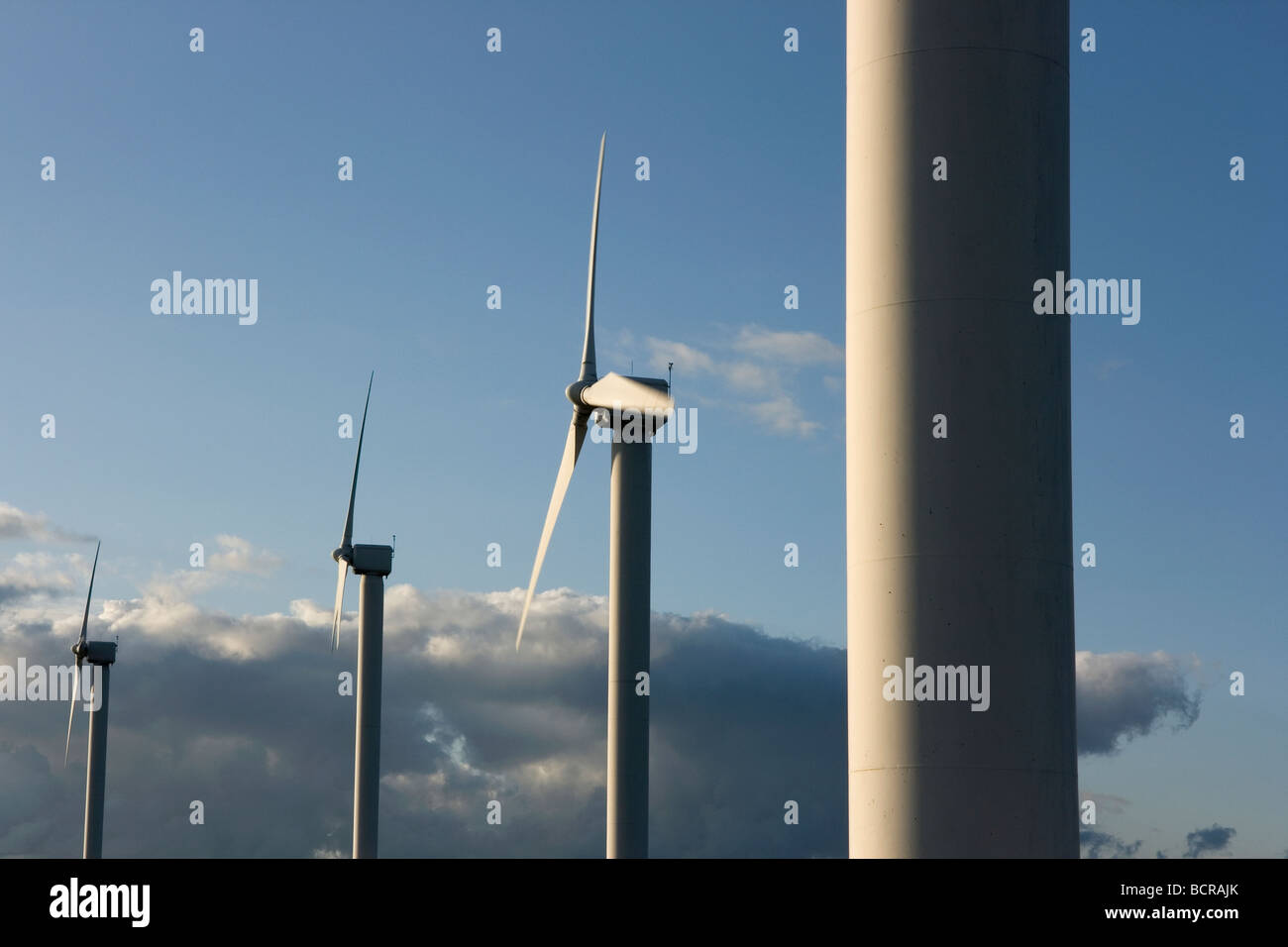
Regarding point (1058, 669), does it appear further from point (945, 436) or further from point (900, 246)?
point (900, 246)

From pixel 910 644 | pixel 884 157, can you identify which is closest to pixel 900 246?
pixel 884 157

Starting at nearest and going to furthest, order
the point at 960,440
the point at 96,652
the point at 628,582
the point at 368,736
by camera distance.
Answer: the point at 960,440 < the point at 628,582 < the point at 368,736 < the point at 96,652

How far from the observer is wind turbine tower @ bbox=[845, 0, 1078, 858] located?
1852cm

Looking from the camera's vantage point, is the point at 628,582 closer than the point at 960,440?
No

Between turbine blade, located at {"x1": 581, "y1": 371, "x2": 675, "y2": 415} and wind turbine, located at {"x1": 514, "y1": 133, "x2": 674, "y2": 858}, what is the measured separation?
3 centimetres

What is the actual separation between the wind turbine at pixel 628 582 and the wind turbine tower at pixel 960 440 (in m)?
34.4

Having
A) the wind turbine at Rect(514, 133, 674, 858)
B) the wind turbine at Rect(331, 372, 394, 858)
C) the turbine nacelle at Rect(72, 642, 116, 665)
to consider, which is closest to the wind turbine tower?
the wind turbine at Rect(514, 133, 674, 858)

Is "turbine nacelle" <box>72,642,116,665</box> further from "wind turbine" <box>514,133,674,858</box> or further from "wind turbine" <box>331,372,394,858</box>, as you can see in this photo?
"wind turbine" <box>514,133,674,858</box>

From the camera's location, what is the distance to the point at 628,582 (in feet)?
178

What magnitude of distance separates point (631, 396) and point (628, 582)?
678cm

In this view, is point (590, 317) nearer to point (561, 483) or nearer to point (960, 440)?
point (561, 483)

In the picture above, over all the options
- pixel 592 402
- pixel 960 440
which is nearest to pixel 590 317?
pixel 592 402
